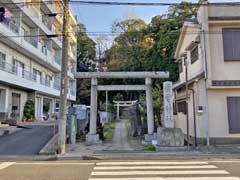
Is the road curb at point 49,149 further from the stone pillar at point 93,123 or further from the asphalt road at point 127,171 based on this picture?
the asphalt road at point 127,171

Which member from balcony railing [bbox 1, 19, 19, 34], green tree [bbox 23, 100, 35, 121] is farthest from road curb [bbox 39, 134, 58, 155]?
green tree [bbox 23, 100, 35, 121]

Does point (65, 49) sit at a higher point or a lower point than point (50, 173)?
higher

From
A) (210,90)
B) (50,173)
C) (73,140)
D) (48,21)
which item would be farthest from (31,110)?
(50,173)

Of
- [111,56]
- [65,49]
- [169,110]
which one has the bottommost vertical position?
[169,110]

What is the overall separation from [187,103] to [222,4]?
622 cm

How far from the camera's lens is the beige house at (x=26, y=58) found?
26141 mm

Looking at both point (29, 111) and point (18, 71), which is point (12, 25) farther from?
point (29, 111)

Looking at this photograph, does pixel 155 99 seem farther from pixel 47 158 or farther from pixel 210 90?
pixel 47 158

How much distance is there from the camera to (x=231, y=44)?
16.7 m

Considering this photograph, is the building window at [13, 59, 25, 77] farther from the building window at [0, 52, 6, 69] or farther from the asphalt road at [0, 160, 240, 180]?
the asphalt road at [0, 160, 240, 180]

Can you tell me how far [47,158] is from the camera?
42.0ft

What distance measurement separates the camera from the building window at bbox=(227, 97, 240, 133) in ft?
53.1

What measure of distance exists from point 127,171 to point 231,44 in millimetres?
10738

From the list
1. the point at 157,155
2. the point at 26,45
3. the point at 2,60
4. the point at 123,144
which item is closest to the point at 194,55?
the point at 123,144
